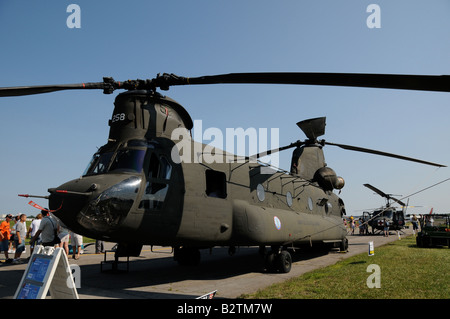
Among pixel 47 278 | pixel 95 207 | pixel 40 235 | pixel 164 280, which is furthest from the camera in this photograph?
pixel 40 235

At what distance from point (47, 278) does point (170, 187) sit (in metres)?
3.63

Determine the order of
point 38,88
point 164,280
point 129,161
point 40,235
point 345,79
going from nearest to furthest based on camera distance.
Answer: point 345,79 → point 38,88 → point 129,161 → point 164,280 → point 40,235

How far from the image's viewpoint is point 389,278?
8648mm

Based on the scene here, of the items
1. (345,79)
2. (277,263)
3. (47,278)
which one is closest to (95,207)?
(47,278)

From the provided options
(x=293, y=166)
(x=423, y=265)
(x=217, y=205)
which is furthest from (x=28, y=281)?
(x=293, y=166)

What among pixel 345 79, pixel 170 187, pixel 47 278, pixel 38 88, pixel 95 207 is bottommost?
pixel 47 278

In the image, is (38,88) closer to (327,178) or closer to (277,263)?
(277,263)

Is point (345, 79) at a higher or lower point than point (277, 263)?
higher

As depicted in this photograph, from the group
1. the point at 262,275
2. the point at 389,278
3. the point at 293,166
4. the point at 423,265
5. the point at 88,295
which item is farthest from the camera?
the point at 293,166

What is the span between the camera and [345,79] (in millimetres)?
5539

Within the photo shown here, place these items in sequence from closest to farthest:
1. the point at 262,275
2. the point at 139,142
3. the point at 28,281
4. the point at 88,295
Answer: the point at 28,281, the point at 88,295, the point at 139,142, the point at 262,275

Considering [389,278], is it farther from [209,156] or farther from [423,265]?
[209,156]
